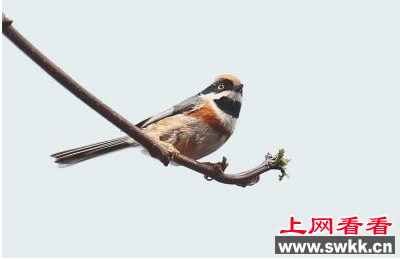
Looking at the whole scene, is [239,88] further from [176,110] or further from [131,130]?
[131,130]

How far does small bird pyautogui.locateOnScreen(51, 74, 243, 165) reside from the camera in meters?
4.49

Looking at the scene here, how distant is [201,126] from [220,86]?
427 mm

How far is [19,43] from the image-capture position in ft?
7.41

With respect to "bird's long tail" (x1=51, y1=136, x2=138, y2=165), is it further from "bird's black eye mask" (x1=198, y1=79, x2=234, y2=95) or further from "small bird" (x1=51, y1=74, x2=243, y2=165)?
"bird's black eye mask" (x1=198, y1=79, x2=234, y2=95)

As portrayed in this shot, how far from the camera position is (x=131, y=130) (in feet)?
9.43

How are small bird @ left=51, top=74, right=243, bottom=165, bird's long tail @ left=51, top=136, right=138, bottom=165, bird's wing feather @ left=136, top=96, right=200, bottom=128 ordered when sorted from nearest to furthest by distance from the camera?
bird's long tail @ left=51, top=136, right=138, bottom=165 < small bird @ left=51, top=74, right=243, bottom=165 < bird's wing feather @ left=136, top=96, right=200, bottom=128

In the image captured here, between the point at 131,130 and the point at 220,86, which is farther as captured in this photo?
the point at 220,86

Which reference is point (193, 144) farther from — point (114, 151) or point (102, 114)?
point (102, 114)

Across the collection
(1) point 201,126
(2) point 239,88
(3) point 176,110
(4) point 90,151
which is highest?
(2) point 239,88

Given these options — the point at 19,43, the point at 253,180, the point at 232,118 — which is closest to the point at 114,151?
the point at 232,118

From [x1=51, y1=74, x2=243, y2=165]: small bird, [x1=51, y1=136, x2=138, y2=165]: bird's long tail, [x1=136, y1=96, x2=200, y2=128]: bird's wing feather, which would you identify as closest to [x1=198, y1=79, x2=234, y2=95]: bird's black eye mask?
[x1=51, y1=74, x2=243, y2=165]: small bird

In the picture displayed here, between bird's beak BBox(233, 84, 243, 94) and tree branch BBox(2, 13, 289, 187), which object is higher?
bird's beak BBox(233, 84, 243, 94)

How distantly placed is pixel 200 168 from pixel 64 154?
111 cm

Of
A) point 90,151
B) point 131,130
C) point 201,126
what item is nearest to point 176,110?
point 201,126
